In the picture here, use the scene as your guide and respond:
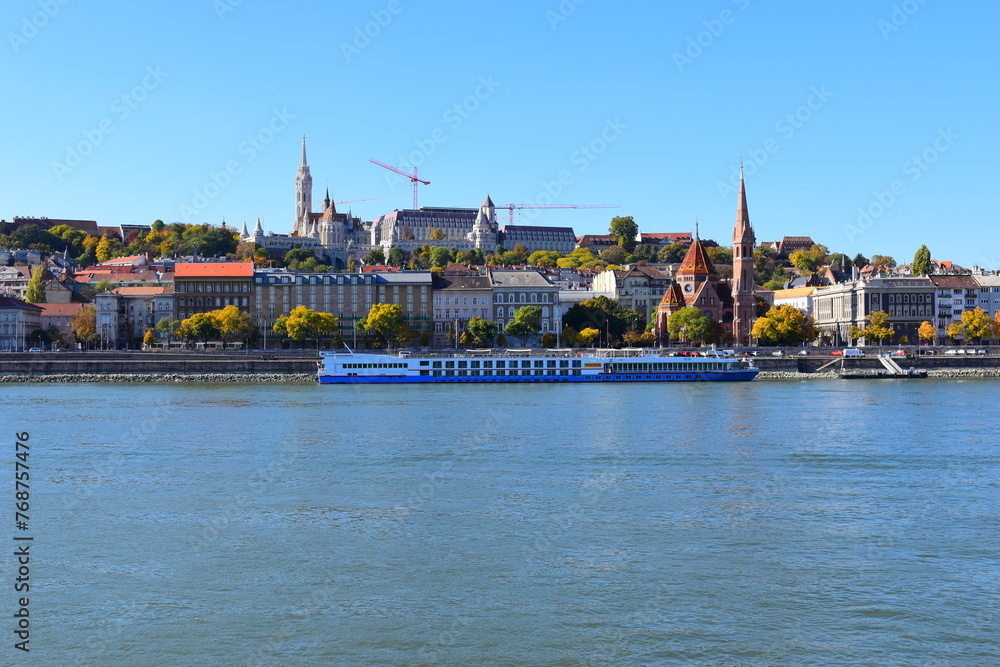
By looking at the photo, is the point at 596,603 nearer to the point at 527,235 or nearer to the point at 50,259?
the point at 50,259

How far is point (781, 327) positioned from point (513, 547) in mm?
64973

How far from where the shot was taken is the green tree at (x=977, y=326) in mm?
79562

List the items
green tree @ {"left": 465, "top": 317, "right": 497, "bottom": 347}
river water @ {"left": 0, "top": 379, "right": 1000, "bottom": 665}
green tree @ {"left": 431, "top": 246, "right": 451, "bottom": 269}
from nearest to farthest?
river water @ {"left": 0, "top": 379, "right": 1000, "bottom": 665}, green tree @ {"left": 465, "top": 317, "right": 497, "bottom": 347}, green tree @ {"left": 431, "top": 246, "right": 451, "bottom": 269}

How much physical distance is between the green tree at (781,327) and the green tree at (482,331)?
1702 centimetres

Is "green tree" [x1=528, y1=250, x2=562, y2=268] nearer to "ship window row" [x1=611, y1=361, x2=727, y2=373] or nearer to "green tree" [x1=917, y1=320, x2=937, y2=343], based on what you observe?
"green tree" [x1=917, y1=320, x2=937, y2=343]

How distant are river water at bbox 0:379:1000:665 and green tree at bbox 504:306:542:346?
5277cm

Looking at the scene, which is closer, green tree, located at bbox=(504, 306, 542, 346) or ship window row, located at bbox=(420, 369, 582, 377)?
ship window row, located at bbox=(420, 369, 582, 377)

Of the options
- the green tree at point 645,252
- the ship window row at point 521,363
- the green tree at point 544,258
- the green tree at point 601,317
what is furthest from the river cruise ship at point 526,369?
the green tree at point 645,252

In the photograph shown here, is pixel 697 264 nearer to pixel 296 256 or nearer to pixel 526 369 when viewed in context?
pixel 526 369

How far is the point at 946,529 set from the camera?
54.5 feet

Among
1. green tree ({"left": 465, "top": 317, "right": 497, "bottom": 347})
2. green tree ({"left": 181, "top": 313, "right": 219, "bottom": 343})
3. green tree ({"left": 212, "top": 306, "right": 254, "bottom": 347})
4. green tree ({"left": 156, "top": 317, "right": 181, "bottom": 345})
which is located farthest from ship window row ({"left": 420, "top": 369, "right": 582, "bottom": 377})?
green tree ({"left": 156, "top": 317, "right": 181, "bottom": 345})

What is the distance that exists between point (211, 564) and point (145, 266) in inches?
4134

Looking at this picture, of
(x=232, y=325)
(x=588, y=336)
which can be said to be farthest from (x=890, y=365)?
(x=232, y=325)

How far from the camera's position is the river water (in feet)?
39.3
